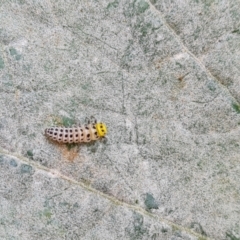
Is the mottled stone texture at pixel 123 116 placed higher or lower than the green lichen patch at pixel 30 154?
higher

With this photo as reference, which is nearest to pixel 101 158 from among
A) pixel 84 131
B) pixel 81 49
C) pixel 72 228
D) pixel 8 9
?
pixel 84 131

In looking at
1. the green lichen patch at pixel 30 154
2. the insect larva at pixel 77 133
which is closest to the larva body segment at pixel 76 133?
the insect larva at pixel 77 133

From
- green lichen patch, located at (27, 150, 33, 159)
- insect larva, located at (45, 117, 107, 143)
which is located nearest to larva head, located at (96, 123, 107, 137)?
insect larva, located at (45, 117, 107, 143)

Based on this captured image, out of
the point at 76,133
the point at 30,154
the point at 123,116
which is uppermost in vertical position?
the point at 123,116

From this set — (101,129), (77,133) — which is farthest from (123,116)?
(77,133)

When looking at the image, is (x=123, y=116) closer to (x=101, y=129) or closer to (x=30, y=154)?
(x=101, y=129)

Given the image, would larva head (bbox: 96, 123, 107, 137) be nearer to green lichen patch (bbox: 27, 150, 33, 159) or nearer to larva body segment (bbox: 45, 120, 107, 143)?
larva body segment (bbox: 45, 120, 107, 143)

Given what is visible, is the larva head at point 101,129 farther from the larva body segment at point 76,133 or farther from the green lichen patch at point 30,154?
the green lichen patch at point 30,154
